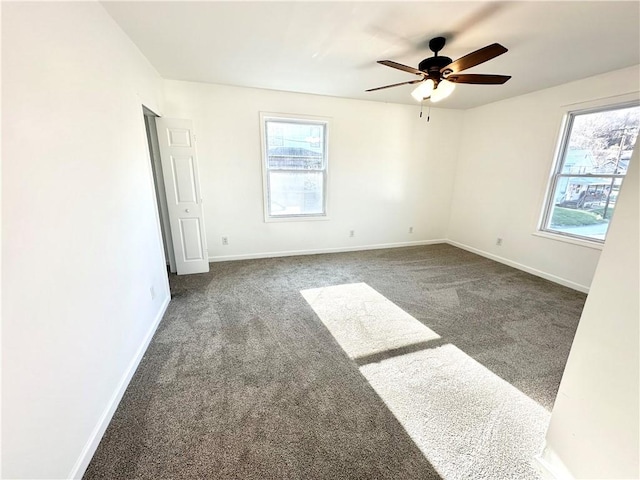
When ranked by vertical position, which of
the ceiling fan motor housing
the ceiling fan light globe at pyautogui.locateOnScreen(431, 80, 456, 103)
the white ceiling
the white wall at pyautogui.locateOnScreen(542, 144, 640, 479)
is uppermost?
the white ceiling

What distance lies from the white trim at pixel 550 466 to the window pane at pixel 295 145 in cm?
393

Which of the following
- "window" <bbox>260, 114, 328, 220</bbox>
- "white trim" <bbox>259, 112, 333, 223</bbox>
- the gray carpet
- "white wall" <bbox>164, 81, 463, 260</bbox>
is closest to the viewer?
the gray carpet

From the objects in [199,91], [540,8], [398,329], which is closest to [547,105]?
[540,8]

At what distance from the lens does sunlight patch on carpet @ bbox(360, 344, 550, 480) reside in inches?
52.6

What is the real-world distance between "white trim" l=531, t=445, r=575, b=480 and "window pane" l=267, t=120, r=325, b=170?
3934 millimetres

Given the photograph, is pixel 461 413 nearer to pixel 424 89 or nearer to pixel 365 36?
pixel 424 89

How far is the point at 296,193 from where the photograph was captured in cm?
432

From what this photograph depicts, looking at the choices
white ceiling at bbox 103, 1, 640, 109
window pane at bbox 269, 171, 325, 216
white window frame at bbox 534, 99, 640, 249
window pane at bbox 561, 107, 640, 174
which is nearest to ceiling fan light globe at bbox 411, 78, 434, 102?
white ceiling at bbox 103, 1, 640, 109

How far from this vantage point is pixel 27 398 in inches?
38.3

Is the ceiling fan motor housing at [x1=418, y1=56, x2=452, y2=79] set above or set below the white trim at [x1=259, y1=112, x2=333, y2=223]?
above

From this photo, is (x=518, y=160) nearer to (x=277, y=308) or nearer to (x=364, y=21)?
(x=364, y=21)

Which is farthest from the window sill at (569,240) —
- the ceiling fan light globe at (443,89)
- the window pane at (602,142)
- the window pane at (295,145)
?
the window pane at (295,145)

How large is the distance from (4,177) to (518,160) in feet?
17.1

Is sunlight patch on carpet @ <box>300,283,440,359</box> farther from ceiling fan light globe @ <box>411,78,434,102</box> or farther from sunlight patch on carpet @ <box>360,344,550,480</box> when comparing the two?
ceiling fan light globe @ <box>411,78,434,102</box>
